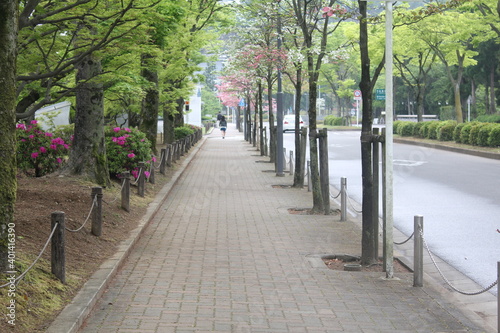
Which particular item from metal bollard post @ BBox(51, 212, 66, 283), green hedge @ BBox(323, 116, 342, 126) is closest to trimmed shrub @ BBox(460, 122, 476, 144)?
metal bollard post @ BBox(51, 212, 66, 283)

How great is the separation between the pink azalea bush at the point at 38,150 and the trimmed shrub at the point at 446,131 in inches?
1025

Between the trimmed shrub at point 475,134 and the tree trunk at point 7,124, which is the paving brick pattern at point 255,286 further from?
the trimmed shrub at point 475,134

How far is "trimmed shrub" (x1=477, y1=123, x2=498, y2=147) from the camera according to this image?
3117 cm

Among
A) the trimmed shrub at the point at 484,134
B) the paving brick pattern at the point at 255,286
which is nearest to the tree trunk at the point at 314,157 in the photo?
the paving brick pattern at the point at 255,286

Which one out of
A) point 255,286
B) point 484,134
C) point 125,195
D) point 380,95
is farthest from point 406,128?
point 255,286

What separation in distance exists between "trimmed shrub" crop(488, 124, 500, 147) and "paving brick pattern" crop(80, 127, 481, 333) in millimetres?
19006

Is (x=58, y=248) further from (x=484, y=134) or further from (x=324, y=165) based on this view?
(x=484, y=134)

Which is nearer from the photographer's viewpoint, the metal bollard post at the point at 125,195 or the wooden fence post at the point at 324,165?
the metal bollard post at the point at 125,195

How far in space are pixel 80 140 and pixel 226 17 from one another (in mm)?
16877

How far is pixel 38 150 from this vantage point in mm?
15547

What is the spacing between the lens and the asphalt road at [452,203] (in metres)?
10.1

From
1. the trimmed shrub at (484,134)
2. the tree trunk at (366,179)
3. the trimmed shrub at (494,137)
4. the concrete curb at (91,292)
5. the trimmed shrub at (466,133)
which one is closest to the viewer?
the concrete curb at (91,292)

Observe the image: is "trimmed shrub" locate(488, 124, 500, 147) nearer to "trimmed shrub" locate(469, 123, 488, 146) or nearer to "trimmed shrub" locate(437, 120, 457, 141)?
"trimmed shrub" locate(469, 123, 488, 146)

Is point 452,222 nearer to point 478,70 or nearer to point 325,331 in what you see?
point 325,331
